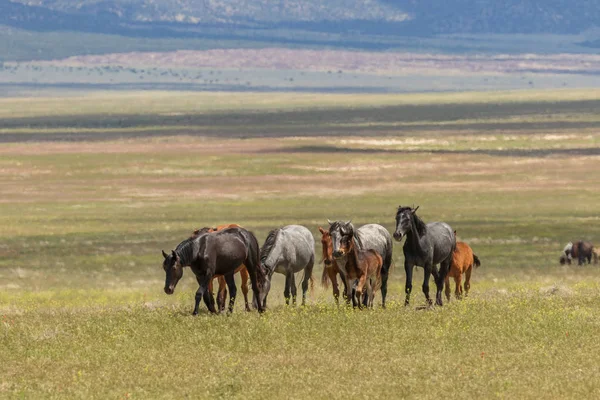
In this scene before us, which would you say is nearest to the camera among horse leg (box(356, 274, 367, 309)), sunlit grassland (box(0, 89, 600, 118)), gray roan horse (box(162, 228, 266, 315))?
gray roan horse (box(162, 228, 266, 315))

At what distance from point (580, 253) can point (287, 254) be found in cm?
1554

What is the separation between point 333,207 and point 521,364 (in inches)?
1415

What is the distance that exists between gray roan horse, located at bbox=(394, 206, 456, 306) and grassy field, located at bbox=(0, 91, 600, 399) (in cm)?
66

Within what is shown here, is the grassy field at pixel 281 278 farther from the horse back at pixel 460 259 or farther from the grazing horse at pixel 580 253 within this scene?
the horse back at pixel 460 259

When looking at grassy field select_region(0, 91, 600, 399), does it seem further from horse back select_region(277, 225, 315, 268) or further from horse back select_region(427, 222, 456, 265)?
horse back select_region(277, 225, 315, 268)

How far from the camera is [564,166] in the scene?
73250 mm

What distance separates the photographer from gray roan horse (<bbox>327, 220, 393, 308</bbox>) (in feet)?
70.7

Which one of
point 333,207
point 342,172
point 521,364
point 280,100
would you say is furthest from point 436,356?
point 280,100

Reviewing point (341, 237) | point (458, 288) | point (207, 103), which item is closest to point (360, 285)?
point (341, 237)

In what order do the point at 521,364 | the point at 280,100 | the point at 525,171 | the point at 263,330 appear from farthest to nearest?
the point at 280,100 → the point at 525,171 → the point at 263,330 → the point at 521,364

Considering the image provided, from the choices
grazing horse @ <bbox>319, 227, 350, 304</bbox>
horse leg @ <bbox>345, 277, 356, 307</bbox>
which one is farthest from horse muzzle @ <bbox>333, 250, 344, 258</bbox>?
horse leg @ <bbox>345, 277, 356, 307</bbox>

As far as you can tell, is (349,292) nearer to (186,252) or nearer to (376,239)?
(376,239)

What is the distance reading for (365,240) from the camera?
23516mm

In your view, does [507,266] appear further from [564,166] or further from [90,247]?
[564,166]
